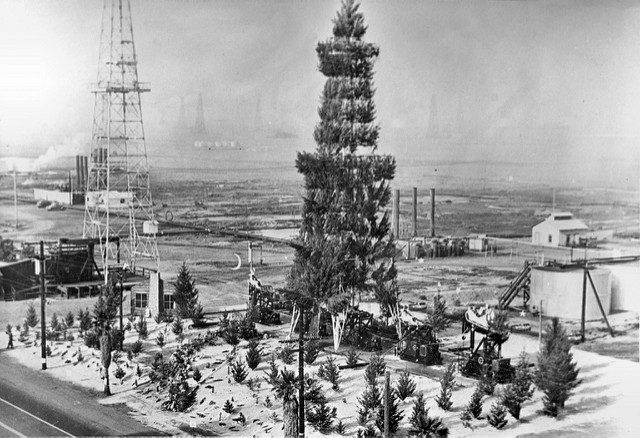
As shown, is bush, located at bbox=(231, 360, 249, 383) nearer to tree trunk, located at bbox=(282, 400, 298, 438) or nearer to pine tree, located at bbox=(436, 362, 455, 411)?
tree trunk, located at bbox=(282, 400, 298, 438)

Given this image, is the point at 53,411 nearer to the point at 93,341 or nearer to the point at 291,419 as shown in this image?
the point at 93,341

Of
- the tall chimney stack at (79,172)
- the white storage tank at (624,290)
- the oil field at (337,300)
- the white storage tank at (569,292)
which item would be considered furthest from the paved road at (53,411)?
the tall chimney stack at (79,172)

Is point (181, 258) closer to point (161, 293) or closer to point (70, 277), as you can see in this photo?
point (70, 277)

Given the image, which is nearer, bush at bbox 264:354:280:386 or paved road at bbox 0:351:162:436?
paved road at bbox 0:351:162:436

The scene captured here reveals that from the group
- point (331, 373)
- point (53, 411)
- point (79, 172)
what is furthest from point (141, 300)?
point (79, 172)

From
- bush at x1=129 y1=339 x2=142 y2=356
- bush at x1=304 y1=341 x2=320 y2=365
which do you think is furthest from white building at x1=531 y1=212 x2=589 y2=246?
bush at x1=129 y1=339 x2=142 y2=356

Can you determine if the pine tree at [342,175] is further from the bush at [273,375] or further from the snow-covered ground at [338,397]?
the bush at [273,375]
